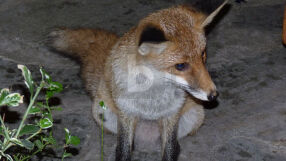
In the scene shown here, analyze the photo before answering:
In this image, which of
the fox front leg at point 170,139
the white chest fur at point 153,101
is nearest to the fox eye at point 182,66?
the white chest fur at point 153,101

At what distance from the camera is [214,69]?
4723mm

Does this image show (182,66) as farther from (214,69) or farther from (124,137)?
(214,69)

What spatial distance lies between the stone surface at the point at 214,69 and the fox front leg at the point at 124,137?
127 mm

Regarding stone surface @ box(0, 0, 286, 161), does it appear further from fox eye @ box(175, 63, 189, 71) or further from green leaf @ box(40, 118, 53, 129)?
green leaf @ box(40, 118, 53, 129)

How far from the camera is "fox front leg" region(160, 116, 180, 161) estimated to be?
11.9 ft

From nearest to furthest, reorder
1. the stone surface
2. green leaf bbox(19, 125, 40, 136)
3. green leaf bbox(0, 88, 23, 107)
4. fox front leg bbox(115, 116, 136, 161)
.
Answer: green leaf bbox(0, 88, 23, 107) < green leaf bbox(19, 125, 40, 136) < fox front leg bbox(115, 116, 136, 161) < the stone surface

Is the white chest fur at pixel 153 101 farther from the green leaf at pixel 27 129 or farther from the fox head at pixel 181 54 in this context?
the green leaf at pixel 27 129

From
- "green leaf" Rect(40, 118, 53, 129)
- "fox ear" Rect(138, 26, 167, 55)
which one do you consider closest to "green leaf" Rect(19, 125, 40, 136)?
"green leaf" Rect(40, 118, 53, 129)

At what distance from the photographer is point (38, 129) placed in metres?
2.27

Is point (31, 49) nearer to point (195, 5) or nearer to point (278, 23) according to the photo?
point (195, 5)

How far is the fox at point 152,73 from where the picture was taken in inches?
118

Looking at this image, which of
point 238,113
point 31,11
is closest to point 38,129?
point 238,113

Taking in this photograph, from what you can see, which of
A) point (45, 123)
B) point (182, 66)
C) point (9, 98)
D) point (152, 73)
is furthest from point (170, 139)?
point (9, 98)

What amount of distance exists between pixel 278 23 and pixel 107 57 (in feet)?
9.31
